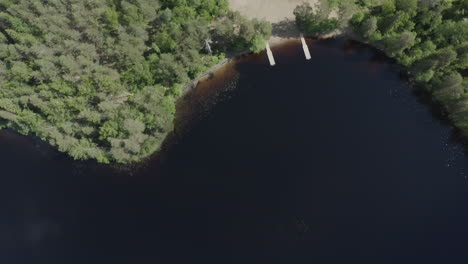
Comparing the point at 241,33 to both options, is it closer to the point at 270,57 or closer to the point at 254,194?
the point at 270,57

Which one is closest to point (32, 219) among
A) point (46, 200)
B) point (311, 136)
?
point (46, 200)

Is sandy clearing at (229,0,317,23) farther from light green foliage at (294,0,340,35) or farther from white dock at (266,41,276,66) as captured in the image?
white dock at (266,41,276,66)

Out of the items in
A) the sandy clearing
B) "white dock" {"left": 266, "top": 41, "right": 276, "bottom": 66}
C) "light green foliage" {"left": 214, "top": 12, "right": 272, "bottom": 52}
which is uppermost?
the sandy clearing

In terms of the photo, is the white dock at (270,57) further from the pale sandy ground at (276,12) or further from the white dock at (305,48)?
the white dock at (305,48)

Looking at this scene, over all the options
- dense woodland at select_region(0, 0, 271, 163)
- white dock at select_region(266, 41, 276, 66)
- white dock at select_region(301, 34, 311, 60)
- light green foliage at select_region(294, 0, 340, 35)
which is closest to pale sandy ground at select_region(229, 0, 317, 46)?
white dock at select_region(266, 41, 276, 66)

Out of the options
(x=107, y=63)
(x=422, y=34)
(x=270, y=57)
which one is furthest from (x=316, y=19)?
(x=107, y=63)

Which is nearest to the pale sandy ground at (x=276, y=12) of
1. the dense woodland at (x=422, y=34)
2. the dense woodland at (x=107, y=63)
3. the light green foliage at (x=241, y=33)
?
the dense woodland at (x=422, y=34)

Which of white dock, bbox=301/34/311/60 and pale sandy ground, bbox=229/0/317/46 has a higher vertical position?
pale sandy ground, bbox=229/0/317/46
